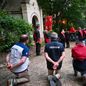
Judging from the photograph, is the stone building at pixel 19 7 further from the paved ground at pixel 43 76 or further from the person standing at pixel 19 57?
the person standing at pixel 19 57

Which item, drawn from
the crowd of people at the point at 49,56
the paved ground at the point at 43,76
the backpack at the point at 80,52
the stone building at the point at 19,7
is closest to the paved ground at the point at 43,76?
the paved ground at the point at 43,76

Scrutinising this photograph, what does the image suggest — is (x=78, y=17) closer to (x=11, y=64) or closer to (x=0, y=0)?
(x=0, y=0)

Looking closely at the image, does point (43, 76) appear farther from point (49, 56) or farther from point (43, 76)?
point (49, 56)

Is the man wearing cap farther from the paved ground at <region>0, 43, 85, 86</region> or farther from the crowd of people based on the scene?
the paved ground at <region>0, 43, 85, 86</region>

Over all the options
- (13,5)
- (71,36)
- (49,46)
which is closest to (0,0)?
(13,5)

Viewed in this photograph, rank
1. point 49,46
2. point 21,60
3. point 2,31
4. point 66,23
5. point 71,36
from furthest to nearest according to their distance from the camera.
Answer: point 66,23 < point 71,36 < point 2,31 < point 49,46 < point 21,60

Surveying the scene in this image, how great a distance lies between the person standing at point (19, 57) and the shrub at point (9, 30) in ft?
23.8

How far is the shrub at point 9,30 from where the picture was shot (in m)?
16.0

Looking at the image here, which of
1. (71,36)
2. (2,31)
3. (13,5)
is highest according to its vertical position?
(13,5)

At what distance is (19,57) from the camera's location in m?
8.41

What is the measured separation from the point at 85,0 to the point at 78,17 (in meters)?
1.97

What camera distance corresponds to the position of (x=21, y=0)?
23.1 m

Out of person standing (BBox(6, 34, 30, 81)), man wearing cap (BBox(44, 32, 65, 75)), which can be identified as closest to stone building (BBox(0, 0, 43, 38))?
man wearing cap (BBox(44, 32, 65, 75))

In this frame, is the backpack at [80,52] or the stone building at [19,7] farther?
the stone building at [19,7]
